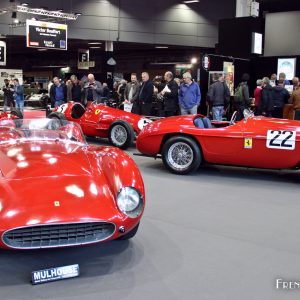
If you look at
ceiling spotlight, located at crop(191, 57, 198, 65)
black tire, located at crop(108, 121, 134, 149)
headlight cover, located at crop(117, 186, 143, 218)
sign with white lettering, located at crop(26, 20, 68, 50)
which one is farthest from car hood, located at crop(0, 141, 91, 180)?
ceiling spotlight, located at crop(191, 57, 198, 65)

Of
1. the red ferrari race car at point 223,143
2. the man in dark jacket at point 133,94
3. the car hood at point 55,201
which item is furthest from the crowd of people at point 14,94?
the car hood at point 55,201

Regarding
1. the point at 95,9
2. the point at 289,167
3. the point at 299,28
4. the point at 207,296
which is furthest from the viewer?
the point at 95,9

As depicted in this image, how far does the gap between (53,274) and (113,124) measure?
20.9 feet

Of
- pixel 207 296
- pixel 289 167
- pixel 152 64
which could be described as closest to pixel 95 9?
pixel 152 64

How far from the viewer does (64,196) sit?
3.31 metres

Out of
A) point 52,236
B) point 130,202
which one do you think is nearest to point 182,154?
point 130,202

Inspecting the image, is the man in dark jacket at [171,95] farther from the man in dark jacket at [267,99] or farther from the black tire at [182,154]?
the black tire at [182,154]

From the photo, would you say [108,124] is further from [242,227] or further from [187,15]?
[187,15]

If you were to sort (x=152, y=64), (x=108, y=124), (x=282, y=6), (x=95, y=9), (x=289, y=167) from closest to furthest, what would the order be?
(x=289, y=167), (x=108, y=124), (x=282, y=6), (x=95, y=9), (x=152, y=64)

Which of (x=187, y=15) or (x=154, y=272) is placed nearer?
(x=154, y=272)

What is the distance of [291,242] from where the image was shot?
3994mm

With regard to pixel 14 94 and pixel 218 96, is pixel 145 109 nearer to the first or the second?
pixel 218 96

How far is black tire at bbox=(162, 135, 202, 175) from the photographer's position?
6645 millimetres

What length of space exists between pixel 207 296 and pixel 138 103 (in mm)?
8404
